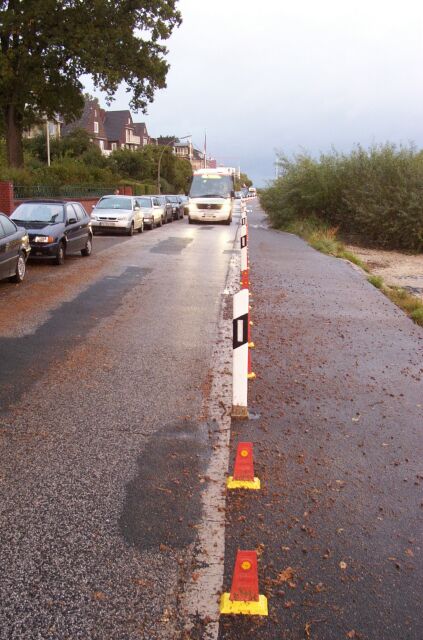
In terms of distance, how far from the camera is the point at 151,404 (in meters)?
6.04

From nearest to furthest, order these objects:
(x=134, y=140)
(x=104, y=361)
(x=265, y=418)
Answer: (x=265, y=418)
(x=104, y=361)
(x=134, y=140)

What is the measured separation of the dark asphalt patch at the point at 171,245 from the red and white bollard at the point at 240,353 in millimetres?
15056

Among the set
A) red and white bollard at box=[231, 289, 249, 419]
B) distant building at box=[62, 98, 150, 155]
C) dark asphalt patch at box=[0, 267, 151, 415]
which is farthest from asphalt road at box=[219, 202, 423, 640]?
distant building at box=[62, 98, 150, 155]

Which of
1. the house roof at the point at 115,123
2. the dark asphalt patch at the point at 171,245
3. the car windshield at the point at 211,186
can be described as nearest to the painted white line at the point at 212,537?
the dark asphalt patch at the point at 171,245

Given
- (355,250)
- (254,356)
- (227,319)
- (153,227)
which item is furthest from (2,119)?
(254,356)

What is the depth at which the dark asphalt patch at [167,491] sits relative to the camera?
371 cm

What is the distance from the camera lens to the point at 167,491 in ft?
14.0

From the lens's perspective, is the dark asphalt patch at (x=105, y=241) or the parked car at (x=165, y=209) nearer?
the dark asphalt patch at (x=105, y=241)

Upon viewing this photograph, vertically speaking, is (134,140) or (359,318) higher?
(134,140)

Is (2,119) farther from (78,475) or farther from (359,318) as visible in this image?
(78,475)

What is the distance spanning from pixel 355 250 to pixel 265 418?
2380 centimetres

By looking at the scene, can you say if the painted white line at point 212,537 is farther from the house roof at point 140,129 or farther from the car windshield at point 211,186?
the house roof at point 140,129

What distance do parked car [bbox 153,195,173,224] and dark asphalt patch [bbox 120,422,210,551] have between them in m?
32.7

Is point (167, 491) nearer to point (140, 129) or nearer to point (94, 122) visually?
point (94, 122)
